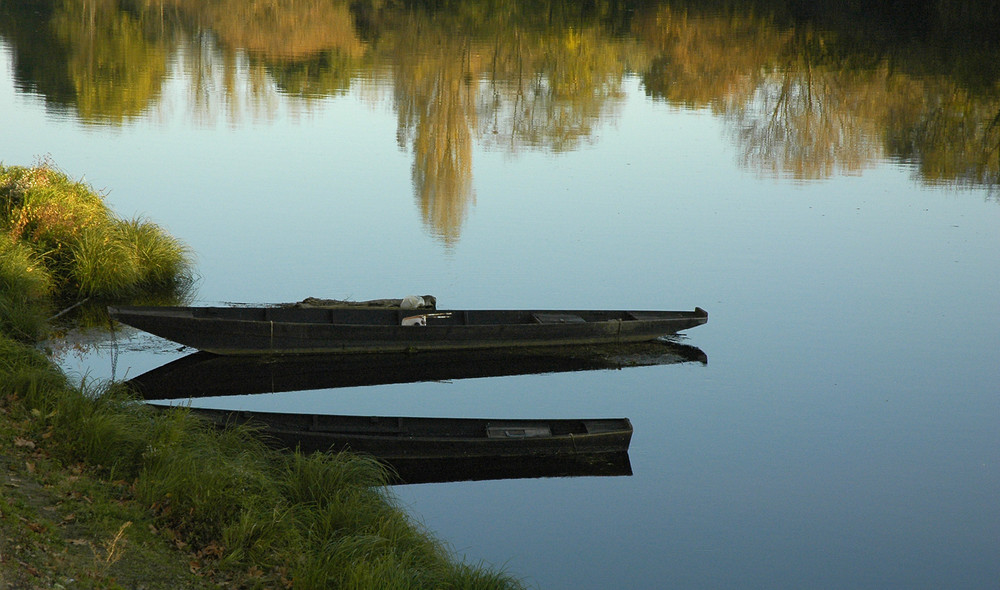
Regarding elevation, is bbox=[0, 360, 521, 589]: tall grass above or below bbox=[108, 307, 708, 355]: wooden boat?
above

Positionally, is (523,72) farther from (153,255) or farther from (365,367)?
(365,367)

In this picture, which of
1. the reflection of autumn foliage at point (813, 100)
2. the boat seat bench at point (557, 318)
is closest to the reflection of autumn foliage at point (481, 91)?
the reflection of autumn foliage at point (813, 100)

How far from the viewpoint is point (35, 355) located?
13500 mm

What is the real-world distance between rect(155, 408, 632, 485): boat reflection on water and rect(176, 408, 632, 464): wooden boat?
1 cm

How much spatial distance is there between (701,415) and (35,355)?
9.37 m

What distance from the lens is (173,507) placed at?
33.2 feet

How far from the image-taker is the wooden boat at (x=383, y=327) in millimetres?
16906

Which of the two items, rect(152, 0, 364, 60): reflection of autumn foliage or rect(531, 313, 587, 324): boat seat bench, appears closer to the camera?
rect(531, 313, 587, 324): boat seat bench

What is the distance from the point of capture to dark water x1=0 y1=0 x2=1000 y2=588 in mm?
13445

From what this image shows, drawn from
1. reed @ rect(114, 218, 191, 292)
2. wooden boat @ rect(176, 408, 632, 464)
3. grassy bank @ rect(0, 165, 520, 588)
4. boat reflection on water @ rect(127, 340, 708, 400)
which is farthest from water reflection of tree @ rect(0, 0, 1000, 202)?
grassy bank @ rect(0, 165, 520, 588)

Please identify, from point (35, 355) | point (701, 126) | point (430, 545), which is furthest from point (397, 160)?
point (430, 545)

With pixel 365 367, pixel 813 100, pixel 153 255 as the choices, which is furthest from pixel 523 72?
pixel 365 367

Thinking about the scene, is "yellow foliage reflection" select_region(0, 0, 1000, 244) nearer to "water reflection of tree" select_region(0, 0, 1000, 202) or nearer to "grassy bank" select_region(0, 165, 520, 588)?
"water reflection of tree" select_region(0, 0, 1000, 202)

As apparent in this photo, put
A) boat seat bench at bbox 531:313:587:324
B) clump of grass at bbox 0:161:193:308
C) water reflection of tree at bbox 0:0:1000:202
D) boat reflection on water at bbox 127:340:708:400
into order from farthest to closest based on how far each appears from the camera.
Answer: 1. water reflection of tree at bbox 0:0:1000:202
2. clump of grass at bbox 0:161:193:308
3. boat seat bench at bbox 531:313:587:324
4. boat reflection on water at bbox 127:340:708:400
